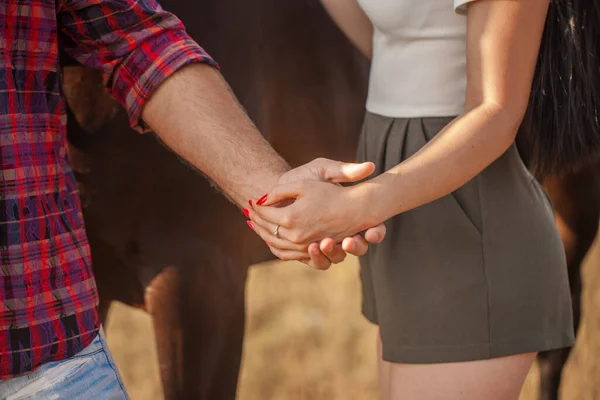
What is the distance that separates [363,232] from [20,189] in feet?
1.22

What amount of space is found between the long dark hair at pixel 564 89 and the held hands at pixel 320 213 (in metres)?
0.30

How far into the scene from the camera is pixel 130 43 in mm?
1004

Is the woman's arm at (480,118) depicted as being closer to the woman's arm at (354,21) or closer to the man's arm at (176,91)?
the man's arm at (176,91)

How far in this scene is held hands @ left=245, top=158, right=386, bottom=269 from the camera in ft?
3.02

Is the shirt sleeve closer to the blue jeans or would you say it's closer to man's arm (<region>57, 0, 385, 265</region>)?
man's arm (<region>57, 0, 385, 265</region>)

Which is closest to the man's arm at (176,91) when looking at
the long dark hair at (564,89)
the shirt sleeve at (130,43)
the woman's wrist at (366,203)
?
the shirt sleeve at (130,43)

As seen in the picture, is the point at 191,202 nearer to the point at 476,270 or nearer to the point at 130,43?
the point at 130,43

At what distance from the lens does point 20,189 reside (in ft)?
2.86

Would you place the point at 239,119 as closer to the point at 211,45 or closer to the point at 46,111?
the point at 46,111

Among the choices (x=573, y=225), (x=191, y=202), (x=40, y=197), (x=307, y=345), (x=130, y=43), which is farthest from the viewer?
(x=307, y=345)

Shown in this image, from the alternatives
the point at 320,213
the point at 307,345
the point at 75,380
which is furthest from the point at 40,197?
the point at 307,345

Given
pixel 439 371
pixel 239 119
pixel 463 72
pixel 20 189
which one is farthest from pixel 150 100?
pixel 439 371

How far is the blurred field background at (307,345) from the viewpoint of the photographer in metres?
2.33

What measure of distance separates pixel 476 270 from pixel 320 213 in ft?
0.74
